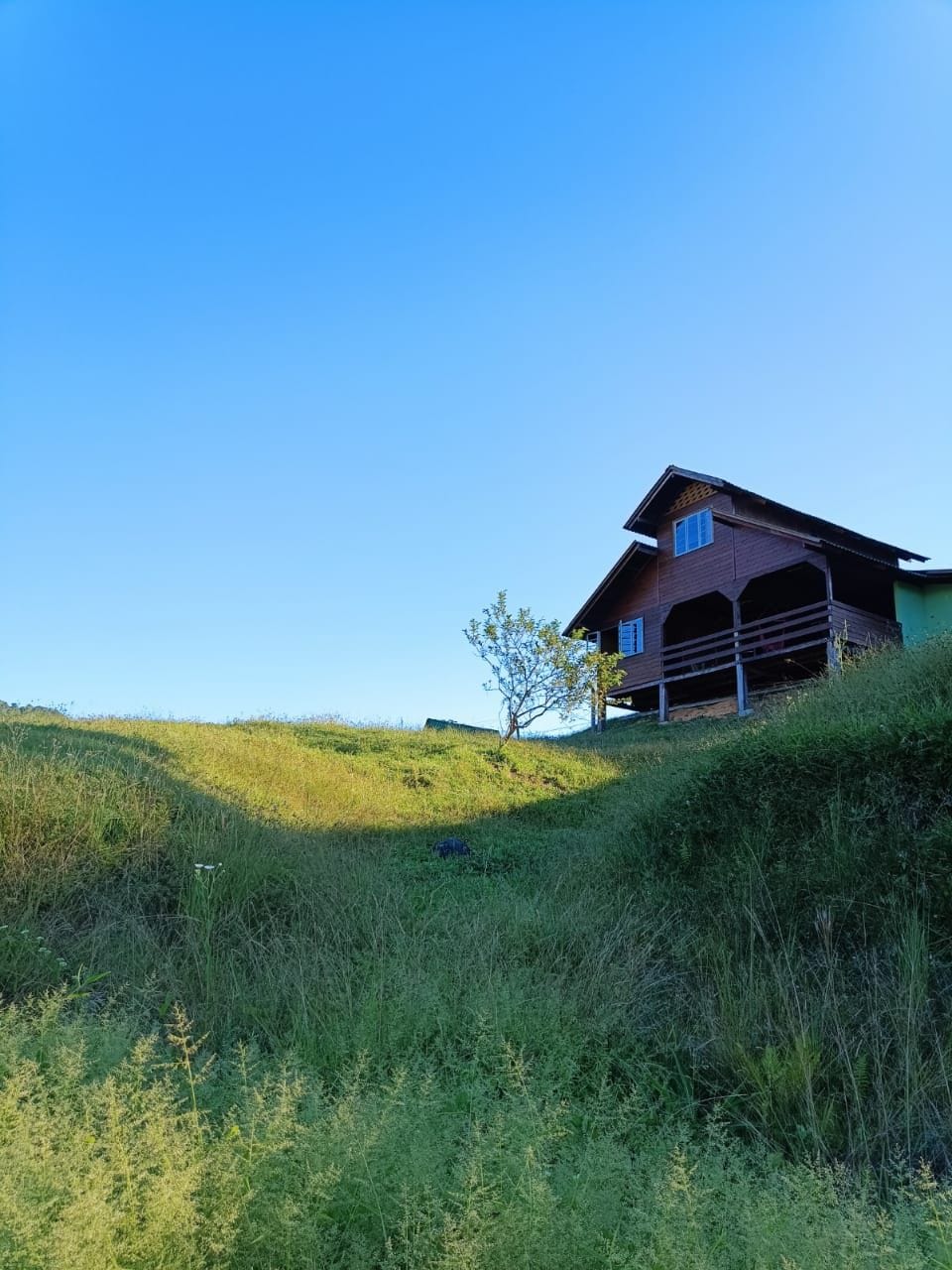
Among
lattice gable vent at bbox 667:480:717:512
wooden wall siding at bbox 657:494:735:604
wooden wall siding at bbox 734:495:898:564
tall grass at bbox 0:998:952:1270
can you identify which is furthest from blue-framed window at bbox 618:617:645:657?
tall grass at bbox 0:998:952:1270

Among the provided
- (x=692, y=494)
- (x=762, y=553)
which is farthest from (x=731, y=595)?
(x=692, y=494)

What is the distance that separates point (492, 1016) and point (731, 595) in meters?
18.4

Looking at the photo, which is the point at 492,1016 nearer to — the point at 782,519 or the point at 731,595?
the point at 731,595

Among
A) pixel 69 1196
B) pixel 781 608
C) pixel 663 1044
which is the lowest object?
pixel 663 1044

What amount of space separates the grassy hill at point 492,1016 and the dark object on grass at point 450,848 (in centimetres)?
18

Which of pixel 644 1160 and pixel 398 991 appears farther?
pixel 398 991

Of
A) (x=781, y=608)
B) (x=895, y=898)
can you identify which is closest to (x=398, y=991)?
(x=895, y=898)

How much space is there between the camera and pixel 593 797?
40.7 feet

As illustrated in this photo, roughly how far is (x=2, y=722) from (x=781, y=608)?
19587 mm

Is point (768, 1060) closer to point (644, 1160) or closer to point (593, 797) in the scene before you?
point (644, 1160)

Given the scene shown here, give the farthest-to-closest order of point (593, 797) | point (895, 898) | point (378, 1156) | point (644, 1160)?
point (593, 797)
point (895, 898)
point (644, 1160)
point (378, 1156)

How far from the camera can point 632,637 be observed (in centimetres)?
2442

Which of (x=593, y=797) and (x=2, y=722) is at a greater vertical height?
(x=2, y=722)

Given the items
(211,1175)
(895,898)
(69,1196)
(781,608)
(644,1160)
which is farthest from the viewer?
(781,608)
